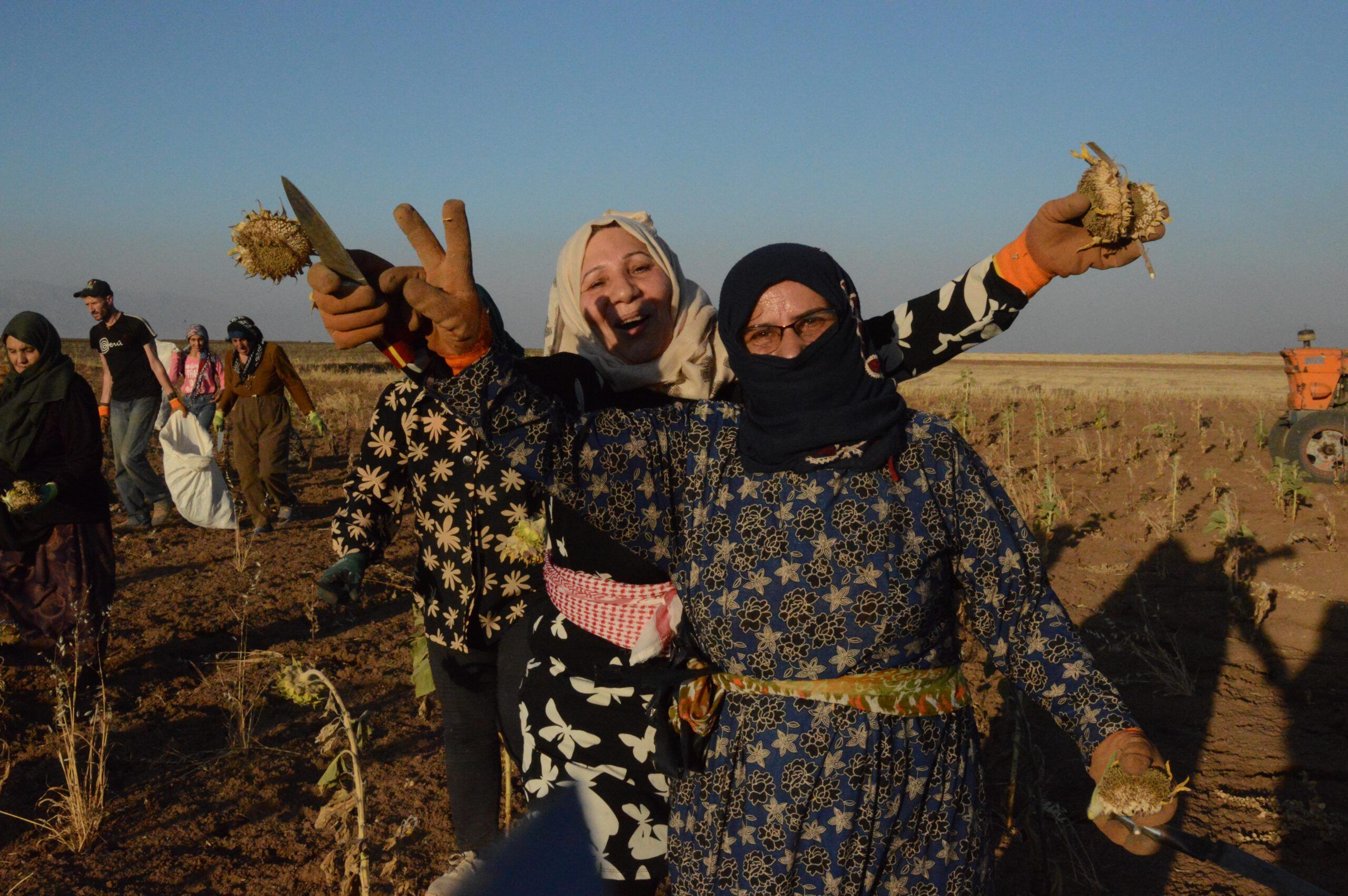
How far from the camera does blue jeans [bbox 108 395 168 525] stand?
331 inches

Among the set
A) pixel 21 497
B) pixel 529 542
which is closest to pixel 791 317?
pixel 529 542

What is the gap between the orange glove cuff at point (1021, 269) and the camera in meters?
2.06

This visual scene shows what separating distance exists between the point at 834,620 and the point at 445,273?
86cm

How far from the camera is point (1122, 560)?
6.79m

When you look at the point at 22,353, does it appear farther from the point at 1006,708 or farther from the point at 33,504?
the point at 1006,708

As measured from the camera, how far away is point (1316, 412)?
29.8 ft

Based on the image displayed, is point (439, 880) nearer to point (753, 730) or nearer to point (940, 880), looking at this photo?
point (753, 730)

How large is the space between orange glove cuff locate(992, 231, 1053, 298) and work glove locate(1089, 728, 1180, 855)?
91cm

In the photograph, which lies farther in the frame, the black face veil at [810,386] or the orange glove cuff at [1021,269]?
the orange glove cuff at [1021,269]

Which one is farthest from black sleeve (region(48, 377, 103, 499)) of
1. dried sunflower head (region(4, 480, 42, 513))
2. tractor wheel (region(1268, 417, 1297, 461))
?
tractor wheel (region(1268, 417, 1297, 461))

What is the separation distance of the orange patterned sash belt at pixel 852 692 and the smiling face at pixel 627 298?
81 centimetres

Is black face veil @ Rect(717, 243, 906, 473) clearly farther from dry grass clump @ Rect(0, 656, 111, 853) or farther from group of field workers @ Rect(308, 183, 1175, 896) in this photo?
dry grass clump @ Rect(0, 656, 111, 853)

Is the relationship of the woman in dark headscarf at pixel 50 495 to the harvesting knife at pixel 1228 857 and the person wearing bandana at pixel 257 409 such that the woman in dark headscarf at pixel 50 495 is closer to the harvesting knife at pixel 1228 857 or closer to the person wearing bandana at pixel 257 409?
the person wearing bandana at pixel 257 409

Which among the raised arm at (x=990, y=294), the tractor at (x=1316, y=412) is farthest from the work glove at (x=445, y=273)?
the tractor at (x=1316, y=412)
